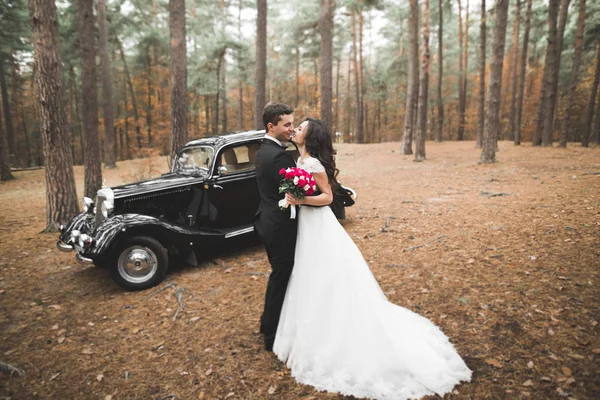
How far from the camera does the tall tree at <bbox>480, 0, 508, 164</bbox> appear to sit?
35.7 ft

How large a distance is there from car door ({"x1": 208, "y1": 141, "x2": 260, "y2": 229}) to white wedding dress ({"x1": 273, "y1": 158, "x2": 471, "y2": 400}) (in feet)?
9.06

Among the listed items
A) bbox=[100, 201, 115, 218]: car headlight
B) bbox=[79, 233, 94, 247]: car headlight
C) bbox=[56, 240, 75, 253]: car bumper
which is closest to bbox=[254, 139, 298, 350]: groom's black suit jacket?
bbox=[79, 233, 94, 247]: car headlight

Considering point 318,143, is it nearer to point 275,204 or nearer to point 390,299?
point 275,204

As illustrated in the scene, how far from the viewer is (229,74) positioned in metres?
24.0

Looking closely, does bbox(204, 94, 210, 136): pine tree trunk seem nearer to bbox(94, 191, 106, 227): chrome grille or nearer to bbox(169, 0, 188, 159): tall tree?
bbox(169, 0, 188, 159): tall tree

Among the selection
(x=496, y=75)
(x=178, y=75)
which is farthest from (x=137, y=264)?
(x=496, y=75)

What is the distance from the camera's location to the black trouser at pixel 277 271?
111 inches

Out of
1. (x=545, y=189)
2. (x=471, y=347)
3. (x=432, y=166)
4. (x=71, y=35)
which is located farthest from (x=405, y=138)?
(x=71, y=35)

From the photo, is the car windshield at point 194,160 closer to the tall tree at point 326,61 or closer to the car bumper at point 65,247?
the car bumper at point 65,247

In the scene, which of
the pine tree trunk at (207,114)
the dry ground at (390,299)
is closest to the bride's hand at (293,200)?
the dry ground at (390,299)

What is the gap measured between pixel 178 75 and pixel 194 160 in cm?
491

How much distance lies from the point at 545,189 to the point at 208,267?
7.72 metres

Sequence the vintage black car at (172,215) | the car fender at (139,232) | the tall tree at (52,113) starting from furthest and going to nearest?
the tall tree at (52,113)
the vintage black car at (172,215)
the car fender at (139,232)

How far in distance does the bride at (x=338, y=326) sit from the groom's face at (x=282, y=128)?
0.10m
